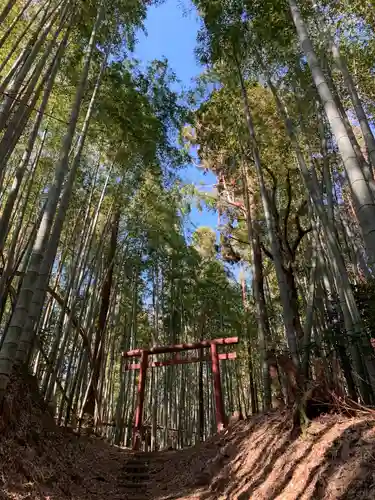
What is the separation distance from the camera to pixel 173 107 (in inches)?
295

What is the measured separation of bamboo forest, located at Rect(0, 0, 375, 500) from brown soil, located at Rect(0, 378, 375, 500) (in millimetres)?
20

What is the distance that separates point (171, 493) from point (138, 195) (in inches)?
253

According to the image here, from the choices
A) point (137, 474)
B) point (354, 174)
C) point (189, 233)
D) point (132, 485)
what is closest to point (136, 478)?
point (137, 474)

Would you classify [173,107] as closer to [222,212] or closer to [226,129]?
[226,129]

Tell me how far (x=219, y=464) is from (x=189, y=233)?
8.68 meters

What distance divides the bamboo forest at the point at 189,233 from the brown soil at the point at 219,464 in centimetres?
2

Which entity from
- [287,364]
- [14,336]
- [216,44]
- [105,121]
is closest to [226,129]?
[216,44]

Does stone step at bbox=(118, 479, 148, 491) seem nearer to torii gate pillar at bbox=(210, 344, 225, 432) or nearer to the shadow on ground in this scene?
the shadow on ground

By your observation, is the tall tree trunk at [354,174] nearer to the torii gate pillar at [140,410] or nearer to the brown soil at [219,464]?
the brown soil at [219,464]

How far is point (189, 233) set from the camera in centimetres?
1216

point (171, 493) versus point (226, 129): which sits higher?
point (226, 129)

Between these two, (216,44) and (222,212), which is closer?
(216,44)

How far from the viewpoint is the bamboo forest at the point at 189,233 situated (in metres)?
2.98

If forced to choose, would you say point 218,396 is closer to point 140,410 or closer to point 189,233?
point 140,410
